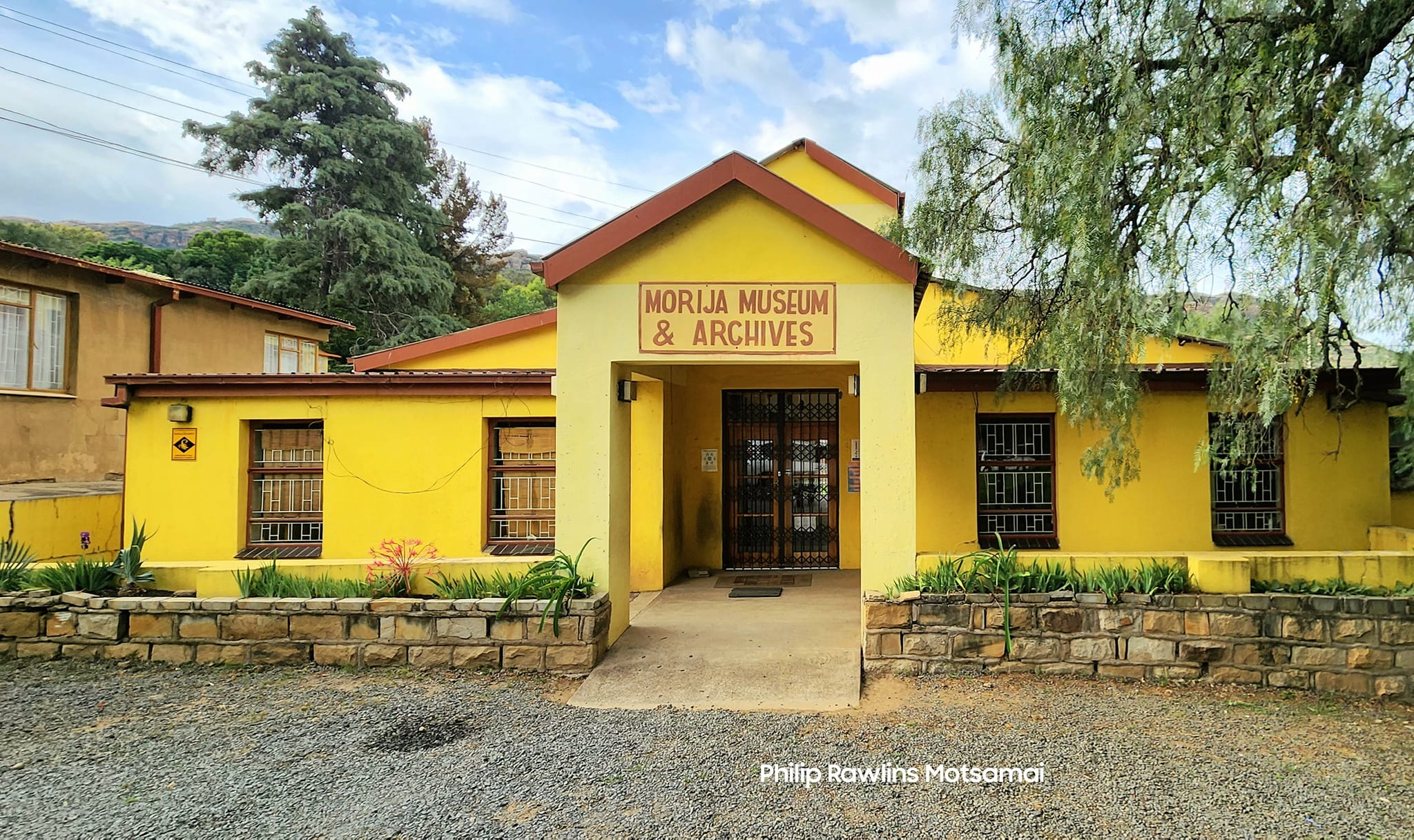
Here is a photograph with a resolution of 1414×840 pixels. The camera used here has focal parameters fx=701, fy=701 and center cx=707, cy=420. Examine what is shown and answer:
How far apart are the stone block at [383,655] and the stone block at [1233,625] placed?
6.59 m

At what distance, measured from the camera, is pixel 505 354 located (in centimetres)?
1082

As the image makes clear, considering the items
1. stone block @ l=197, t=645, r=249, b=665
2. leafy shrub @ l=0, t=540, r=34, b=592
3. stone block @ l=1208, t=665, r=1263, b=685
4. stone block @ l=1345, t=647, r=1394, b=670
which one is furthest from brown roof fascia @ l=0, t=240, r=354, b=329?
stone block @ l=1345, t=647, r=1394, b=670

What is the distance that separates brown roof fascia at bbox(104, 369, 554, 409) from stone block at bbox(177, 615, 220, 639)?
3055 mm

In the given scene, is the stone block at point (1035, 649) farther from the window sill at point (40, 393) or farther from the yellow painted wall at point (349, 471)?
the window sill at point (40, 393)

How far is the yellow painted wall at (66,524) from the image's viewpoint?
810 cm

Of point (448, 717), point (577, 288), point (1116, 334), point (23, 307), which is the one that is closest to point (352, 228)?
point (23, 307)

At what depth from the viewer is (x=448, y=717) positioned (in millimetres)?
5047

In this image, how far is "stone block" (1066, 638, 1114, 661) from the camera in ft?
18.6

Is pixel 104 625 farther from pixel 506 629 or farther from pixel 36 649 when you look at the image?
pixel 506 629

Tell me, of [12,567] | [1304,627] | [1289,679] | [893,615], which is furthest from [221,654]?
[1304,627]

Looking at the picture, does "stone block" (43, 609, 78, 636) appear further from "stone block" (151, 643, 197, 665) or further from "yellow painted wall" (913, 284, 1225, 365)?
"yellow painted wall" (913, 284, 1225, 365)

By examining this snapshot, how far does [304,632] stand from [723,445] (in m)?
5.63

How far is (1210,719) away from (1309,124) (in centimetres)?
423

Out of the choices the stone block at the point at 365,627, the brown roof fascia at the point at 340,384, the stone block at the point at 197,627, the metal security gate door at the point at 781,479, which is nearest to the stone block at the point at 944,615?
the metal security gate door at the point at 781,479
